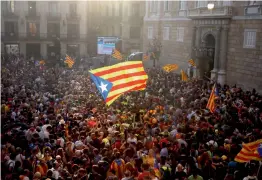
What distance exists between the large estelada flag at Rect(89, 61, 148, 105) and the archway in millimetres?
15685

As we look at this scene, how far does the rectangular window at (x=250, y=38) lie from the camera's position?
22.3 metres

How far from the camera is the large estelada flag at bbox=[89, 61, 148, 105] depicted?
37.8ft

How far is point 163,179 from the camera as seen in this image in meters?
8.41

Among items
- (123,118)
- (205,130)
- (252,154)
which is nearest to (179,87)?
(123,118)

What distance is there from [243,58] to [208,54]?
4178 mm

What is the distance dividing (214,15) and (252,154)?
17931mm

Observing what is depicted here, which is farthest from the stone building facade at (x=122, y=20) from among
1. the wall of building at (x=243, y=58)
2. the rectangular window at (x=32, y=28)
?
the wall of building at (x=243, y=58)

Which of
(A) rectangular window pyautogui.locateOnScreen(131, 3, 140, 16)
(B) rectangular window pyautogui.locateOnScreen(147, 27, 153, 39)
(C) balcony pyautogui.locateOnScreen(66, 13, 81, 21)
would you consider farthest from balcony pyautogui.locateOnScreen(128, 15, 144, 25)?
(B) rectangular window pyautogui.locateOnScreen(147, 27, 153, 39)

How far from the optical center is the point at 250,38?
2269 centimetres

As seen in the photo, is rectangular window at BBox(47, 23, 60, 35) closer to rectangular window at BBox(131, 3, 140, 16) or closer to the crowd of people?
rectangular window at BBox(131, 3, 140, 16)

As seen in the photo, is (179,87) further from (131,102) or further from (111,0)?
(111,0)

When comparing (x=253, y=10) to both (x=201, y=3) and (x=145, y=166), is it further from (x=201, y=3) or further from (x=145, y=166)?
(x=145, y=166)

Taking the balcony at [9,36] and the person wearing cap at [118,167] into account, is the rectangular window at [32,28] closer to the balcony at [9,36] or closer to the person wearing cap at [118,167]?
the balcony at [9,36]

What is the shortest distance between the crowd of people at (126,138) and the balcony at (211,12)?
24.6 feet
